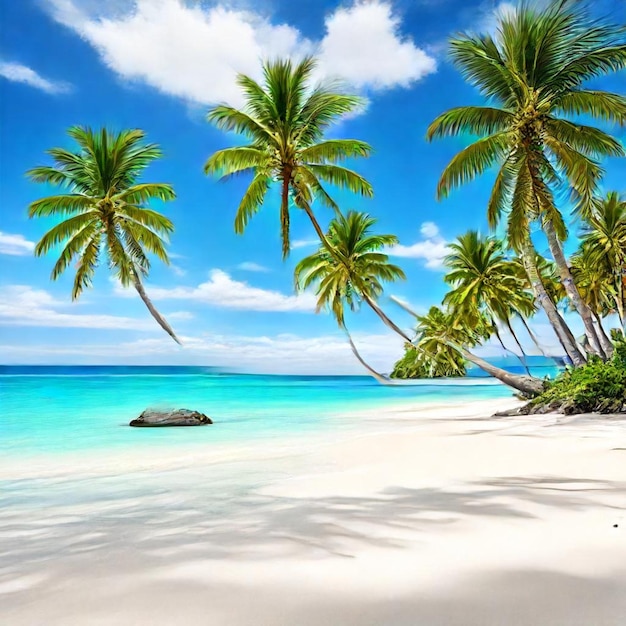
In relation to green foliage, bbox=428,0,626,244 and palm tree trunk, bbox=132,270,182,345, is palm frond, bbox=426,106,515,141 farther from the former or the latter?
palm tree trunk, bbox=132,270,182,345

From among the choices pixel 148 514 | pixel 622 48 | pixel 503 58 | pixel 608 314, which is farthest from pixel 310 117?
pixel 608 314

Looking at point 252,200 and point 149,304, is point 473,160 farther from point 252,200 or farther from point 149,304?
point 149,304

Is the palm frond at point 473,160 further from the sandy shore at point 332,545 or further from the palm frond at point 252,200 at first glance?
the sandy shore at point 332,545

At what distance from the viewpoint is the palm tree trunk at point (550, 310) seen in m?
12.1

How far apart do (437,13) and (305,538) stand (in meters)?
15.2

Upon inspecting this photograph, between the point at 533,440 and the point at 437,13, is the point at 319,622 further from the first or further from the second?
the point at 437,13

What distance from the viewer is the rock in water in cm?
1261

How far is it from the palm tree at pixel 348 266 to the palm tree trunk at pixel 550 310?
5.32 meters

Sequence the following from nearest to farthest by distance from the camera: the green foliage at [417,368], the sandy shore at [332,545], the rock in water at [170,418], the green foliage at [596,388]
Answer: the sandy shore at [332,545] → the green foliage at [596,388] → the rock in water at [170,418] → the green foliage at [417,368]

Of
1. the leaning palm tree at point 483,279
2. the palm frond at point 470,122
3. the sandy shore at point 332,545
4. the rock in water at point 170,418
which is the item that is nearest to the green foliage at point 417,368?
the leaning palm tree at point 483,279

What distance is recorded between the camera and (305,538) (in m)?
3.06

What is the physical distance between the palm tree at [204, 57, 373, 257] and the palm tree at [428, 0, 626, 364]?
2777 millimetres

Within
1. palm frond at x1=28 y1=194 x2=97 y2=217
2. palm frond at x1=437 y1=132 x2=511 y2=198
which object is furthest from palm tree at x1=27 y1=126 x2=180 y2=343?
palm frond at x1=437 y1=132 x2=511 y2=198

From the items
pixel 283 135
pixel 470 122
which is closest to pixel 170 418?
pixel 283 135
